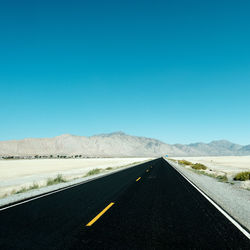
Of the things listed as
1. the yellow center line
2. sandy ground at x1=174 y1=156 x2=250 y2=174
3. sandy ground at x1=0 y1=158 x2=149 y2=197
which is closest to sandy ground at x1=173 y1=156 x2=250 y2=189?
sandy ground at x1=174 y1=156 x2=250 y2=174

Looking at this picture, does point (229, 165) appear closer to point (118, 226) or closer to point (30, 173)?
point (30, 173)

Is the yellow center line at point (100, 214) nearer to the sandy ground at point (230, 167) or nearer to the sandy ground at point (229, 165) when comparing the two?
the sandy ground at point (230, 167)

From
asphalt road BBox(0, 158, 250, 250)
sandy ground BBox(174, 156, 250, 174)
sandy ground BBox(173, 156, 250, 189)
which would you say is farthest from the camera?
sandy ground BBox(174, 156, 250, 174)

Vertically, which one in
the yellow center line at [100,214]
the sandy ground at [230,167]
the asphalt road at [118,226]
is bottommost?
the asphalt road at [118,226]

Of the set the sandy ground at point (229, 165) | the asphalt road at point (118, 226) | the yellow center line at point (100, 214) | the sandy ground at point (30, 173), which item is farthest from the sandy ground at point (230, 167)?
the sandy ground at point (30, 173)

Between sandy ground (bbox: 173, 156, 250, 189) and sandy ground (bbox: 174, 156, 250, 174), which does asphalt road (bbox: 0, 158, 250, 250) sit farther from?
→ sandy ground (bbox: 174, 156, 250, 174)

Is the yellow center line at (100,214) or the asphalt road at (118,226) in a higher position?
the yellow center line at (100,214)

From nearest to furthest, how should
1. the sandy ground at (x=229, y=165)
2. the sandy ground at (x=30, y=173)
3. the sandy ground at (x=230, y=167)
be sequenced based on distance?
1. the sandy ground at (x=230, y=167)
2. the sandy ground at (x=30, y=173)
3. the sandy ground at (x=229, y=165)

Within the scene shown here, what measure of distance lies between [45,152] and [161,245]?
154204mm

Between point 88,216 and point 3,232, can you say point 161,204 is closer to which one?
point 88,216

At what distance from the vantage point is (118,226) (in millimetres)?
5688

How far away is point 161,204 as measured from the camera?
330 inches

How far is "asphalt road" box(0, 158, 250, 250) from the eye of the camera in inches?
181

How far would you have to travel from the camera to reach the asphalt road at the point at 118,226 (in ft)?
15.1
